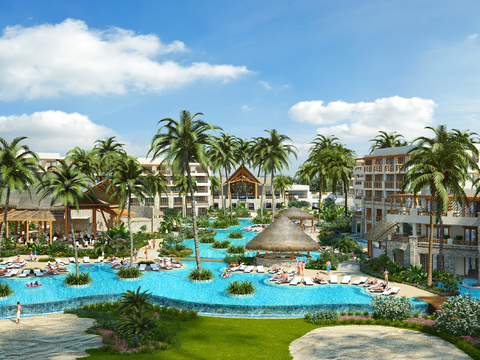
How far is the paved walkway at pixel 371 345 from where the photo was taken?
17.5 m

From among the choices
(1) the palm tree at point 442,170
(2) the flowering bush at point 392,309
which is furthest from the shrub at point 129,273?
(1) the palm tree at point 442,170

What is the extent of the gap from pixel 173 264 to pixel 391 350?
2405 centimetres

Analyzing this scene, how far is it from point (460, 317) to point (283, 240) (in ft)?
59.1

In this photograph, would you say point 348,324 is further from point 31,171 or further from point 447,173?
point 31,171

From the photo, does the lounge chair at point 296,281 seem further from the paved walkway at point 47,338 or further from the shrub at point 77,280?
the shrub at point 77,280

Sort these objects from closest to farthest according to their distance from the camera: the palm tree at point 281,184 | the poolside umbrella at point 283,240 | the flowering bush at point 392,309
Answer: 1. the flowering bush at point 392,309
2. the poolside umbrella at point 283,240
3. the palm tree at point 281,184

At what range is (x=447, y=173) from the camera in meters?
29.0

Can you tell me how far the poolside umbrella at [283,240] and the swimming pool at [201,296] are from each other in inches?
124

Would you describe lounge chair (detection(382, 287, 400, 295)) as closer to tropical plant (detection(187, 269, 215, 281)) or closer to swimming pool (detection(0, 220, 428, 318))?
swimming pool (detection(0, 220, 428, 318))

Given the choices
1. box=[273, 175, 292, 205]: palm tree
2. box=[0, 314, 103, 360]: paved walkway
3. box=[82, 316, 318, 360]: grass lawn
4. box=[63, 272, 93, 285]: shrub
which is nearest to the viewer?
box=[0, 314, 103, 360]: paved walkway

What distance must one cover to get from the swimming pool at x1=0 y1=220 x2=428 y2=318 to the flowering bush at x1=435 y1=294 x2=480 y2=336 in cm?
450

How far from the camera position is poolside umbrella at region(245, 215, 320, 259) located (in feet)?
118

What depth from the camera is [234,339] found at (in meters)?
19.9

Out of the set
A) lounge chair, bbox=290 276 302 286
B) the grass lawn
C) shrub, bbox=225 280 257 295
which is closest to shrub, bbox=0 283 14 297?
the grass lawn
